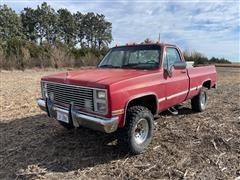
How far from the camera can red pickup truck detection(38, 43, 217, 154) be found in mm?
4516

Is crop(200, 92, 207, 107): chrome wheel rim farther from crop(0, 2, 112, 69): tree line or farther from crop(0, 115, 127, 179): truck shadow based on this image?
crop(0, 2, 112, 69): tree line

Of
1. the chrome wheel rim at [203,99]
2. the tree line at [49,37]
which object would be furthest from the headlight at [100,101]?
the tree line at [49,37]

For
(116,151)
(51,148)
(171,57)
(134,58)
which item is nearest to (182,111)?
(171,57)

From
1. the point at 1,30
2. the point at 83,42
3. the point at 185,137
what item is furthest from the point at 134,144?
the point at 83,42

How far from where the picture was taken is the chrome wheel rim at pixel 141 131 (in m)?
5.11

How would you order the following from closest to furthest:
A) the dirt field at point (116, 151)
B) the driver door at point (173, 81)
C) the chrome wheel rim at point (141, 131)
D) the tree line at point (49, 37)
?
the dirt field at point (116, 151) → the chrome wheel rim at point (141, 131) → the driver door at point (173, 81) → the tree line at point (49, 37)

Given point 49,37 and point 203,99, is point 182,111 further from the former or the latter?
point 49,37

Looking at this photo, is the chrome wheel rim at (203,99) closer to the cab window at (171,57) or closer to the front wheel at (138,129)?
the cab window at (171,57)

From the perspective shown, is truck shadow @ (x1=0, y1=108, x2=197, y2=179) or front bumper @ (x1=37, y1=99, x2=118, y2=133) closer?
front bumper @ (x1=37, y1=99, x2=118, y2=133)

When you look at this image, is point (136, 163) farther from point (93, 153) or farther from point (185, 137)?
point (185, 137)

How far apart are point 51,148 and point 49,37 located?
161ft

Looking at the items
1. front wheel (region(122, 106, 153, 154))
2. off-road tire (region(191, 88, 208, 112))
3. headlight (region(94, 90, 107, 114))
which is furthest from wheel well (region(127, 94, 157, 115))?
off-road tire (region(191, 88, 208, 112))

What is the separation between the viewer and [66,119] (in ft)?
16.0

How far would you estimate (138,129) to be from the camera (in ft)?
17.1
